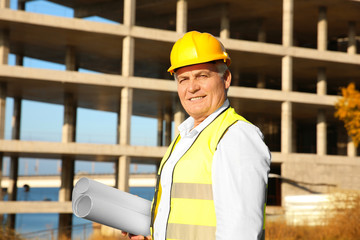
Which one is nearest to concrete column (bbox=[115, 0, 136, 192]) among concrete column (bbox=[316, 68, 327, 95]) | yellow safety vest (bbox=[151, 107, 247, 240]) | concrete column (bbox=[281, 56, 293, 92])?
concrete column (bbox=[281, 56, 293, 92])

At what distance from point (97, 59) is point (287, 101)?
13.8 m

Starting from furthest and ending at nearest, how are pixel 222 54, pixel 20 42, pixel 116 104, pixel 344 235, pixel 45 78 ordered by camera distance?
pixel 116 104 < pixel 20 42 < pixel 45 78 < pixel 344 235 < pixel 222 54

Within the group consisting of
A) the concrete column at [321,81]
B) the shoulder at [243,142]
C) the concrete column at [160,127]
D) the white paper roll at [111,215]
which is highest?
the concrete column at [321,81]

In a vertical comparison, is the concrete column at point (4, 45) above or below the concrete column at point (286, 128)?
above

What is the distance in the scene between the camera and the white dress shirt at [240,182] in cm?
241

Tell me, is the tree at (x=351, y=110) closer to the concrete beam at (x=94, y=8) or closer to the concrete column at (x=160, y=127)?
the concrete column at (x=160, y=127)

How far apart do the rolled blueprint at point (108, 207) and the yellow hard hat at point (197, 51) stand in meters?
0.88

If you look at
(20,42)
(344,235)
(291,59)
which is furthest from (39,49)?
(344,235)

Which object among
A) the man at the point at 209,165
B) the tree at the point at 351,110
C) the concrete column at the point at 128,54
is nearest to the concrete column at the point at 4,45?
the concrete column at the point at 128,54

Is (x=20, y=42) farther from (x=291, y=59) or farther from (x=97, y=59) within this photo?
(x=291, y=59)

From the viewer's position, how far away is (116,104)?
36.8 meters

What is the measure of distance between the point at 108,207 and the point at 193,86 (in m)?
0.90

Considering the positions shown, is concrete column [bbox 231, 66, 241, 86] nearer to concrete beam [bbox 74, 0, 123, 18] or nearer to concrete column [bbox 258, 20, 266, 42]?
concrete column [bbox 258, 20, 266, 42]

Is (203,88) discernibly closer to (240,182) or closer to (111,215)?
(240,182)
